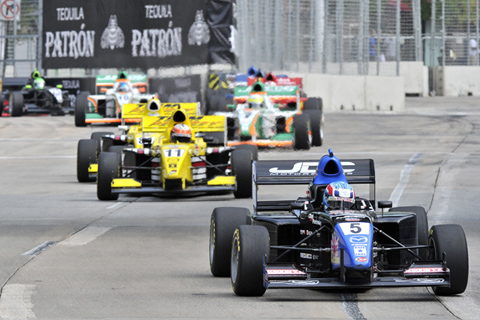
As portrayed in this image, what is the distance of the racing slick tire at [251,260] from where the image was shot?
8.73 meters

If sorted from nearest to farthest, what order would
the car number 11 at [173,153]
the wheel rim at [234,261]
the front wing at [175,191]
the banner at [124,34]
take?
the wheel rim at [234,261], the front wing at [175,191], the car number 11 at [173,153], the banner at [124,34]

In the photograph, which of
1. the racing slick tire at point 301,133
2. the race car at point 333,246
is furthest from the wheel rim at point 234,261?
the racing slick tire at point 301,133

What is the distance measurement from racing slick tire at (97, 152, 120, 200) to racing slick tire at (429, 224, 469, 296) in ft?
28.4

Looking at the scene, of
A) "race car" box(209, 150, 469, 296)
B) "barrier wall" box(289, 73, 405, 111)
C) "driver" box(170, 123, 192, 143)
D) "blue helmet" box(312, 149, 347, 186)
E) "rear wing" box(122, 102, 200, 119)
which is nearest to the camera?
"race car" box(209, 150, 469, 296)

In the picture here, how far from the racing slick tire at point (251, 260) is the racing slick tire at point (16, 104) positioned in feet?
99.5

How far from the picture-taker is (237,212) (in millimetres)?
10047

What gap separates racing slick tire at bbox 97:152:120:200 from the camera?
55.6ft

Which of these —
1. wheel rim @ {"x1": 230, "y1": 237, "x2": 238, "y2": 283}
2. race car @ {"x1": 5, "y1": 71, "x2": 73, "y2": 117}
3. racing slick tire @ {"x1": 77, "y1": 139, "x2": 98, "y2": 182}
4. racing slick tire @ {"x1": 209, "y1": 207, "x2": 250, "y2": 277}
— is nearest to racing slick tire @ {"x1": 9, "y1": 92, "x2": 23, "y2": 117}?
race car @ {"x1": 5, "y1": 71, "x2": 73, "y2": 117}

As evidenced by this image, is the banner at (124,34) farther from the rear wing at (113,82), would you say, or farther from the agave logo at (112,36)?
the rear wing at (113,82)

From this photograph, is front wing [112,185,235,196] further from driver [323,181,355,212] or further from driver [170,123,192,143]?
driver [323,181,355,212]

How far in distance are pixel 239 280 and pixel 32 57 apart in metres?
39.5

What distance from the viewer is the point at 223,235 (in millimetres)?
9812

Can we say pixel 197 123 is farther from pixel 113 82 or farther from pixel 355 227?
pixel 113 82

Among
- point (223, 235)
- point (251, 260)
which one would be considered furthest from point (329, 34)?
point (251, 260)
